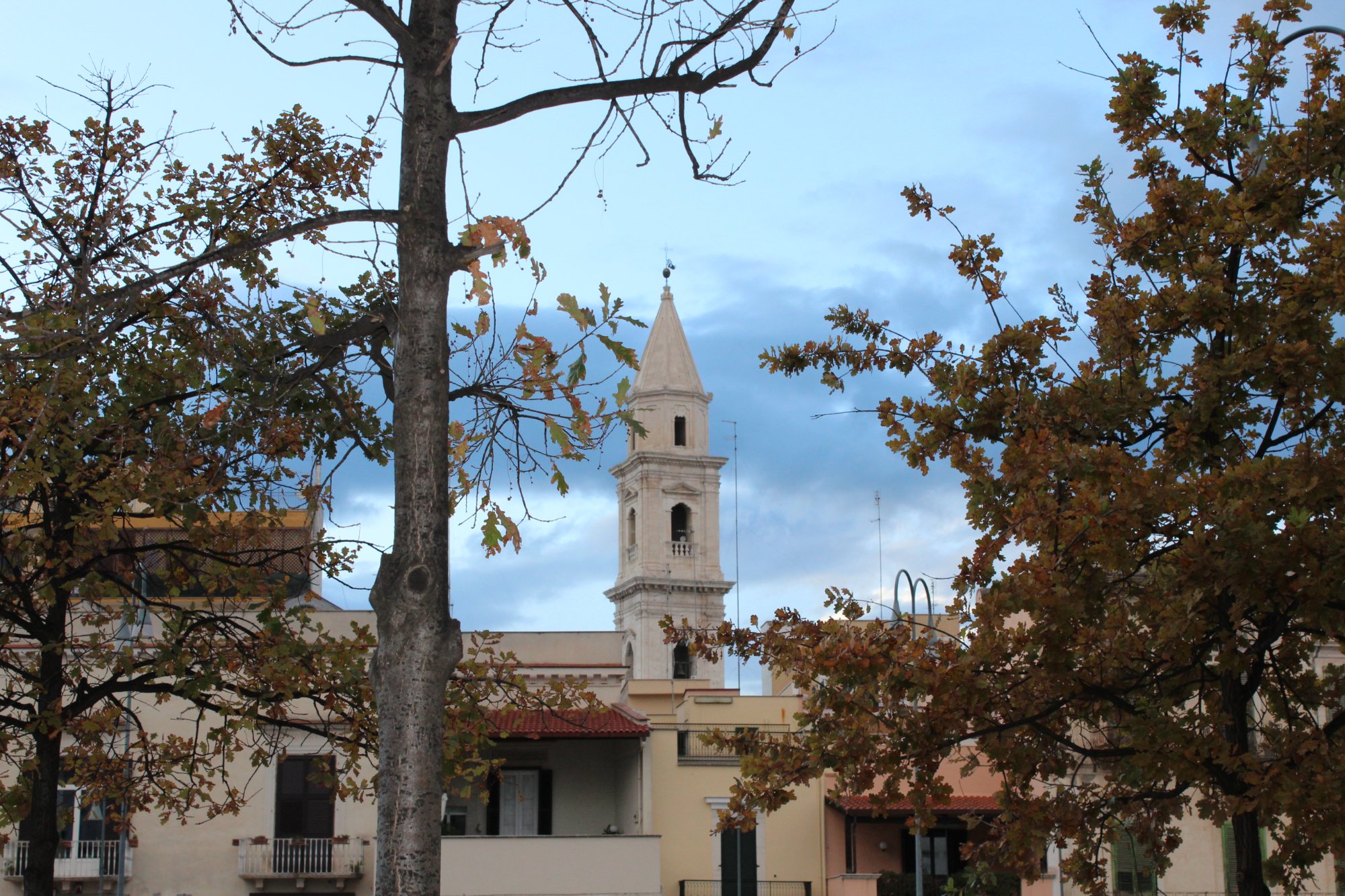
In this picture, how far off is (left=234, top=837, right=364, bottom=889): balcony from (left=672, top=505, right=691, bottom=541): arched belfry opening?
56.7 metres

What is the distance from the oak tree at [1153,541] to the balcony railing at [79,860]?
20.7 meters

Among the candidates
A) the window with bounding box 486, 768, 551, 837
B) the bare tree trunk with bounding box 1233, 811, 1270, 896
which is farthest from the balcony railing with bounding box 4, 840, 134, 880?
the bare tree trunk with bounding box 1233, 811, 1270, 896

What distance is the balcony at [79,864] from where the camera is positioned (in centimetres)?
2858

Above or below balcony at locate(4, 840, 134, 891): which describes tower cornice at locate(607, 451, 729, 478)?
above

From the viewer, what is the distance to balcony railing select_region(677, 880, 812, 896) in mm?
32656

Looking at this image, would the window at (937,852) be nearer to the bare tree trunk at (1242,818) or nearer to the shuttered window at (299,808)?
the shuttered window at (299,808)

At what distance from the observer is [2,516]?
1263 centimetres

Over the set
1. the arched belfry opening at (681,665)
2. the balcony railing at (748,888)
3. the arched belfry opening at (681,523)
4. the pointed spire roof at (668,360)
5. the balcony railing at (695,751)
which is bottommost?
the balcony railing at (748,888)

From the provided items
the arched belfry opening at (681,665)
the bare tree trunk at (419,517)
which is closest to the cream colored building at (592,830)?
the bare tree trunk at (419,517)

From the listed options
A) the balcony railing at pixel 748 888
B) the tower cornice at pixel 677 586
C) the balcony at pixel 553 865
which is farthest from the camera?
the tower cornice at pixel 677 586

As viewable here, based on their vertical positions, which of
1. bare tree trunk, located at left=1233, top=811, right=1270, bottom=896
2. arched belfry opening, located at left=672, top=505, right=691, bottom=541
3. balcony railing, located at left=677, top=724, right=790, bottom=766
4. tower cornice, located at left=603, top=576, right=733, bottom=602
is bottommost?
bare tree trunk, located at left=1233, top=811, right=1270, bottom=896

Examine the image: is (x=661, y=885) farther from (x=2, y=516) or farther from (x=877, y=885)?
(x=2, y=516)

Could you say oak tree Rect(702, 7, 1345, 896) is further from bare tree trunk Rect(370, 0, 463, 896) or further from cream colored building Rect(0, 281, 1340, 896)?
cream colored building Rect(0, 281, 1340, 896)

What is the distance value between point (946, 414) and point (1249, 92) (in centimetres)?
361
